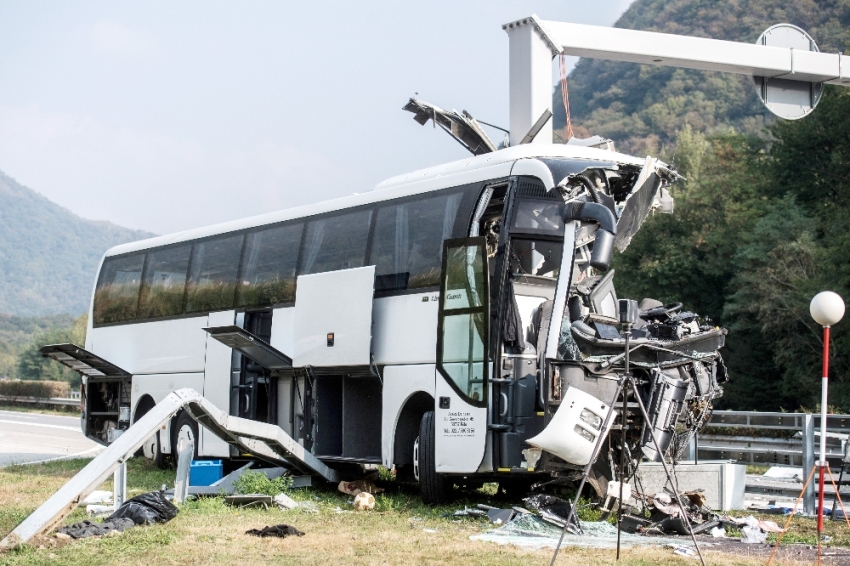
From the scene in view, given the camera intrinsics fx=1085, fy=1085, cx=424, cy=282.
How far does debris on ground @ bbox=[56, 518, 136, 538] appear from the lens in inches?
370

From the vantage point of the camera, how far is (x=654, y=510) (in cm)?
1085

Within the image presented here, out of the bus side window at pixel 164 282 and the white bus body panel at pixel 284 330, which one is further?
the bus side window at pixel 164 282

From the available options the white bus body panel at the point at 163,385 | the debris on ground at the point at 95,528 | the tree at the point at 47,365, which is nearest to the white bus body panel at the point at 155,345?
the white bus body panel at the point at 163,385

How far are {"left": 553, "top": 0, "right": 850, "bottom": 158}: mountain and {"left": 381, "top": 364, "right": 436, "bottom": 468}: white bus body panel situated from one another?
77798 mm

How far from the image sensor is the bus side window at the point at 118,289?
19438mm

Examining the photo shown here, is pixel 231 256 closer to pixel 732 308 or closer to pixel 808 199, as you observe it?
pixel 732 308

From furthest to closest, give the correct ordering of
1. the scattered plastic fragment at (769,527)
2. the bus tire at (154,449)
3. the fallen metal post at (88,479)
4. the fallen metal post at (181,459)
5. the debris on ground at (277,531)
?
the bus tire at (154,449) < the scattered plastic fragment at (769,527) < the debris on ground at (277,531) < the fallen metal post at (181,459) < the fallen metal post at (88,479)

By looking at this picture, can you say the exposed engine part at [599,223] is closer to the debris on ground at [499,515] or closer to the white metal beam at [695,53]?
the debris on ground at [499,515]

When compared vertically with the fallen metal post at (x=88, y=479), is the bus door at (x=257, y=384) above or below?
above

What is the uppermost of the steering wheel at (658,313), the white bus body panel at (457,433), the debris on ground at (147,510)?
the steering wheel at (658,313)

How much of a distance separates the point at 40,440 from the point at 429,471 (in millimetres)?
18589

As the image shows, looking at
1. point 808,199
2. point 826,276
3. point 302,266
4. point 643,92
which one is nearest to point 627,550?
point 302,266

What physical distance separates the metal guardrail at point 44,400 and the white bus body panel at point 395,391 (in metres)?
32.3

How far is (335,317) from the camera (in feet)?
46.0
